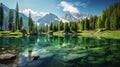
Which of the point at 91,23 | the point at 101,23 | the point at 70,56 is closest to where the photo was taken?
the point at 70,56

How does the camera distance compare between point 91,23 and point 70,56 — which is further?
point 91,23

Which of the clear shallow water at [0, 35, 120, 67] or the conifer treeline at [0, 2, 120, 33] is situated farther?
the conifer treeline at [0, 2, 120, 33]

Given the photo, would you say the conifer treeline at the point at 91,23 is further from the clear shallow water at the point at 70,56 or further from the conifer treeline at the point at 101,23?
the clear shallow water at the point at 70,56

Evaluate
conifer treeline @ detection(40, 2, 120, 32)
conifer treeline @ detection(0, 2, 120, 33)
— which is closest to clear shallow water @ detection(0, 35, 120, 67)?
conifer treeline @ detection(40, 2, 120, 32)

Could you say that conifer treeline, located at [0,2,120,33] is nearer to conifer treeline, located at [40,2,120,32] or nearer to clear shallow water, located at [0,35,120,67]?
conifer treeline, located at [40,2,120,32]

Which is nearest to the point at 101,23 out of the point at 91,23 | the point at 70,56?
the point at 91,23

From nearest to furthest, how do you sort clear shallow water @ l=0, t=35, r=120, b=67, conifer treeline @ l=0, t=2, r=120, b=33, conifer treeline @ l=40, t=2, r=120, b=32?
clear shallow water @ l=0, t=35, r=120, b=67 → conifer treeline @ l=40, t=2, r=120, b=32 → conifer treeline @ l=0, t=2, r=120, b=33

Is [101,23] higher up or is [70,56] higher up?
[101,23]

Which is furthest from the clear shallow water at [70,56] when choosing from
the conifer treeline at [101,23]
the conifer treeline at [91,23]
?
the conifer treeline at [91,23]

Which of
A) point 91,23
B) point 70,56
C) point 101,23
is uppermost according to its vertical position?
point 91,23

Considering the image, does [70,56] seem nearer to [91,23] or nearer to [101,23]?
[101,23]

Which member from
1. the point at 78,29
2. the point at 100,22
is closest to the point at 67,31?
the point at 78,29

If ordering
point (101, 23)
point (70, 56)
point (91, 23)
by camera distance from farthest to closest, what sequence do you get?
point (91, 23), point (101, 23), point (70, 56)

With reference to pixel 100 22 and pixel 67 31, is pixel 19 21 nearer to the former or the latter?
pixel 67 31
